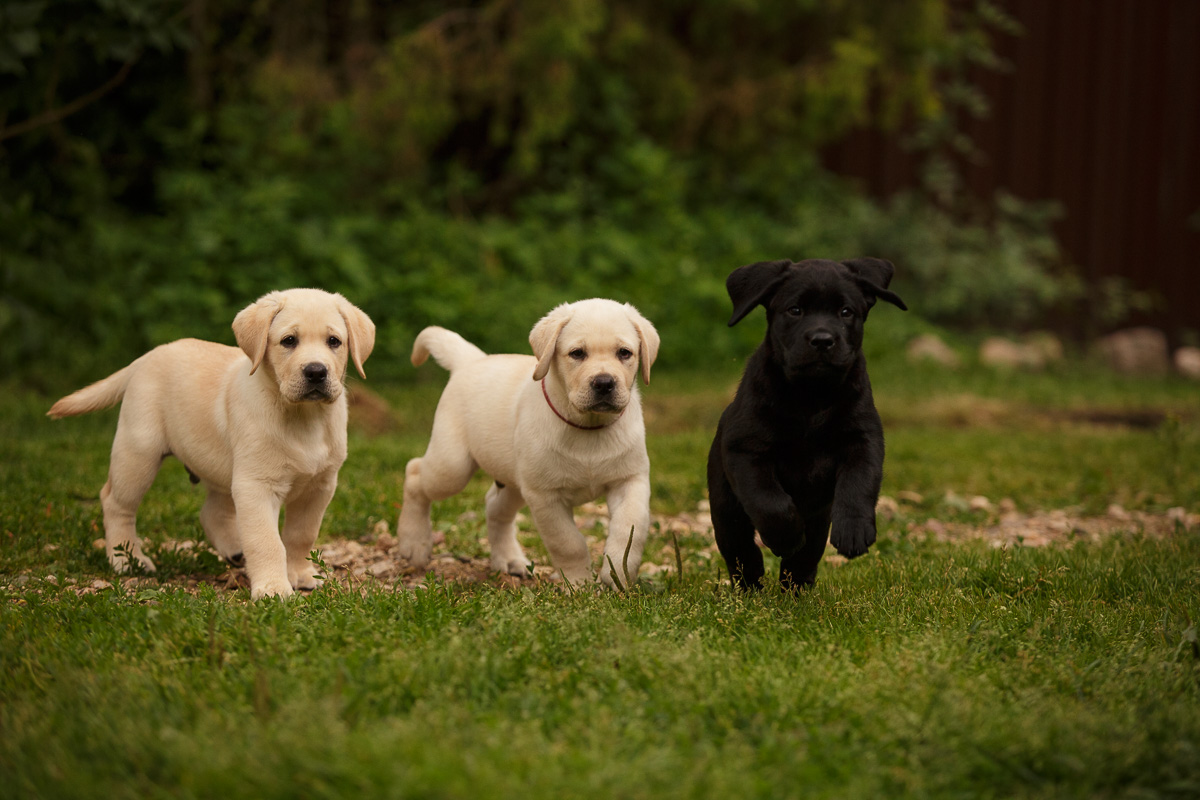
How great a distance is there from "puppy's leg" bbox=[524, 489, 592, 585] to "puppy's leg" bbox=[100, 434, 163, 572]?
5.51 feet

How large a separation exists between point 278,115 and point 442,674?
9.27 metres

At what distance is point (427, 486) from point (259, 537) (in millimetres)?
978

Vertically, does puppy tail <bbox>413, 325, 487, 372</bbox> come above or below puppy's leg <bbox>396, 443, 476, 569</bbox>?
above

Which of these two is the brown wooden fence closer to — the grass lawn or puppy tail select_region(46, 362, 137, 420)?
the grass lawn

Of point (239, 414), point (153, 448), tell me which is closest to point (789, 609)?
point (239, 414)

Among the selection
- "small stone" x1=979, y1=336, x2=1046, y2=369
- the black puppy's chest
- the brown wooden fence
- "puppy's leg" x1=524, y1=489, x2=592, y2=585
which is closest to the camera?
the black puppy's chest

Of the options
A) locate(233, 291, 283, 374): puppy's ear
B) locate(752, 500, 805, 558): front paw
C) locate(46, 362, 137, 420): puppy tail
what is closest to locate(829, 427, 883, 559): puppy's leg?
locate(752, 500, 805, 558): front paw

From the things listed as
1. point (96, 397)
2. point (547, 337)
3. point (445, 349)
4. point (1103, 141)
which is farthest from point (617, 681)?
point (1103, 141)

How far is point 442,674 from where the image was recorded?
317 cm

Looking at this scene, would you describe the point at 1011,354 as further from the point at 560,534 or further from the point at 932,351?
the point at 560,534

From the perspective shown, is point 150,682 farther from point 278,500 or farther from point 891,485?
point 891,485

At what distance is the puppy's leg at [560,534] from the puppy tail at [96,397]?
1.96 meters

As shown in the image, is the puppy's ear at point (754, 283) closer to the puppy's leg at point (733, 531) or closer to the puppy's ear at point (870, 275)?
the puppy's ear at point (870, 275)

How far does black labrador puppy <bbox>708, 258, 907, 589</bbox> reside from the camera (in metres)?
3.91
